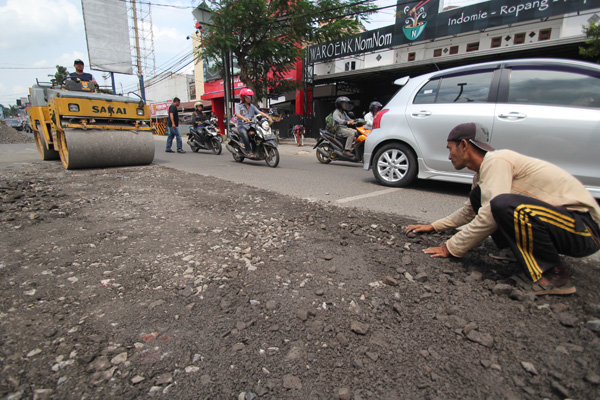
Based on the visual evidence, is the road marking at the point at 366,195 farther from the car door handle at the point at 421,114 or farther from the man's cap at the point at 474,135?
the man's cap at the point at 474,135

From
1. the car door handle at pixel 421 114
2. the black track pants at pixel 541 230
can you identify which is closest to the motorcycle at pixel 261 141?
the car door handle at pixel 421 114

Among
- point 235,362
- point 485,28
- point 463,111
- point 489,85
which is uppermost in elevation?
point 485,28

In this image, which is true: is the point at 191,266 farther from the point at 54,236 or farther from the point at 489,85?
the point at 489,85

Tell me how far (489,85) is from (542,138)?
915 mm

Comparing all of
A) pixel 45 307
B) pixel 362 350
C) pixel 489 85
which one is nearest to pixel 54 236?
pixel 45 307

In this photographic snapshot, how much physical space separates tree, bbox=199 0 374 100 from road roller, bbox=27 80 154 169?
324 inches

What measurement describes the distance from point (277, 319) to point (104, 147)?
6.46 meters

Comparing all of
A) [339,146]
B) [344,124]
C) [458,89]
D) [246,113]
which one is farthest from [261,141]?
[458,89]

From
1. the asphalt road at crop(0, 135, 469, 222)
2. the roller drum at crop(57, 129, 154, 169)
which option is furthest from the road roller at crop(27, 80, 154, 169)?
the asphalt road at crop(0, 135, 469, 222)

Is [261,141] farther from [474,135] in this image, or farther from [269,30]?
[269,30]

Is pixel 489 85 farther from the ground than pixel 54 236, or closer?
farther from the ground

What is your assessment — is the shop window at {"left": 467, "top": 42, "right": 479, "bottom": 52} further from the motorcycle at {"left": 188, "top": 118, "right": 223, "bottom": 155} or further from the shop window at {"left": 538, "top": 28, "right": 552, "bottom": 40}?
the motorcycle at {"left": 188, "top": 118, "right": 223, "bottom": 155}

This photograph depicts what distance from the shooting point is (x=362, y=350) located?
58.3 inches

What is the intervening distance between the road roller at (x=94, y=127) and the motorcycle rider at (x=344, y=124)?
14.5ft
